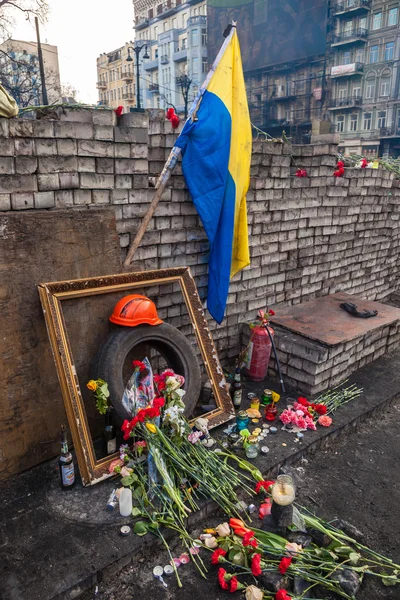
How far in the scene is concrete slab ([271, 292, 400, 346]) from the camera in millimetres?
5663

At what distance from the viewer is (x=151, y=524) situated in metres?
3.26

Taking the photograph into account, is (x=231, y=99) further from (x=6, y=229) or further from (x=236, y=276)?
(x=6, y=229)

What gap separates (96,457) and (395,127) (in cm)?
4131

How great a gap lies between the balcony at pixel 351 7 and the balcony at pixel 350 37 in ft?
4.94

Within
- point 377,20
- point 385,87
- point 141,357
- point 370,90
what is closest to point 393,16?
point 377,20

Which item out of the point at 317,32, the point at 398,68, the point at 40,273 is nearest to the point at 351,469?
the point at 40,273

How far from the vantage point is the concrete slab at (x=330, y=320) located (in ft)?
18.6

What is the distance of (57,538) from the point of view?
3164 millimetres

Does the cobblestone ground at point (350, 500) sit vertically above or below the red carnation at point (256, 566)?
below

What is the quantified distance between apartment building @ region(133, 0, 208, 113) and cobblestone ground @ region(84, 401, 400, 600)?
166 feet

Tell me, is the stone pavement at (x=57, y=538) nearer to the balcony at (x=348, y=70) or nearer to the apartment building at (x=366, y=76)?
the apartment building at (x=366, y=76)

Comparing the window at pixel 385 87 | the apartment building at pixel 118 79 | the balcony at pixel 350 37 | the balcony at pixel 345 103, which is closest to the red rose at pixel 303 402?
the window at pixel 385 87

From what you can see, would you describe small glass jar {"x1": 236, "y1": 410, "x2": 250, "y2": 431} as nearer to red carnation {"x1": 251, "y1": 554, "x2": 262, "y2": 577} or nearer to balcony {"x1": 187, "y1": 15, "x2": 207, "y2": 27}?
red carnation {"x1": 251, "y1": 554, "x2": 262, "y2": 577}

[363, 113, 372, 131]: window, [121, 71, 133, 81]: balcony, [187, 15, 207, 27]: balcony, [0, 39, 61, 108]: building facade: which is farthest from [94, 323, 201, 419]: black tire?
[121, 71, 133, 81]: balcony
